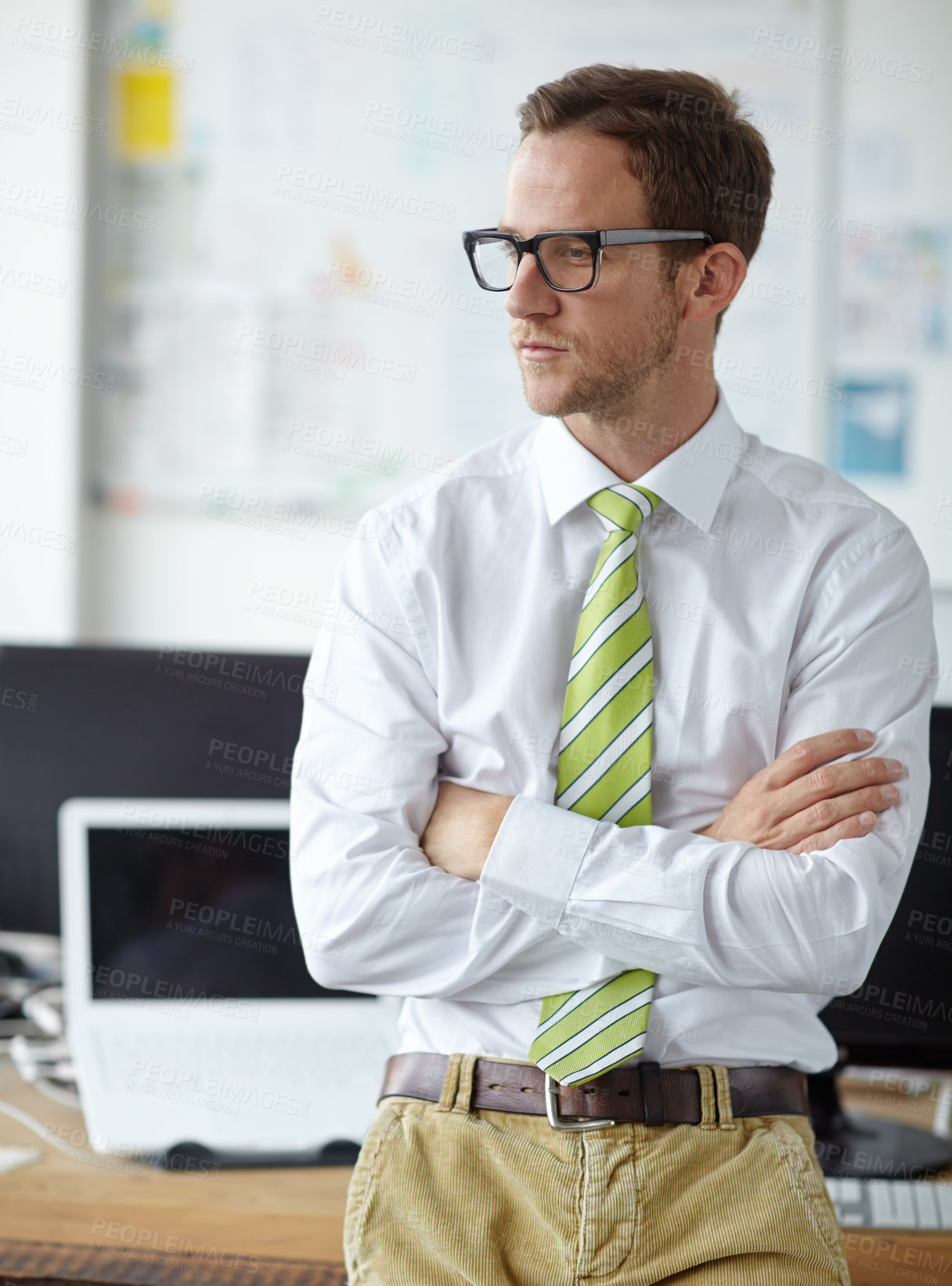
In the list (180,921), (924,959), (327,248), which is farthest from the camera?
(327,248)

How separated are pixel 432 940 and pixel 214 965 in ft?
1.80

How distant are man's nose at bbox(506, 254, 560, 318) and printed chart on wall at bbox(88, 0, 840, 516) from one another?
152cm

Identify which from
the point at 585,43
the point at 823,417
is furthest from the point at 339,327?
the point at 823,417

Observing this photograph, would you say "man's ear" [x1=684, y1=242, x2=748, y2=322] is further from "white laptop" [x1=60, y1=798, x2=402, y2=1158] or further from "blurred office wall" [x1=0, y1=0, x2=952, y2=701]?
"blurred office wall" [x1=0, y1=0, x2=952, y2=701]

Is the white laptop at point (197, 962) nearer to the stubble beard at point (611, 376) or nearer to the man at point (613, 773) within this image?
the man at point (613, 773)

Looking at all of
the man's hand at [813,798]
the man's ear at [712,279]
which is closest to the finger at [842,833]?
the man's hand at [813,798]

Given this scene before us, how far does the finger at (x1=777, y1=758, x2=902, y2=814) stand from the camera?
120 centimetres

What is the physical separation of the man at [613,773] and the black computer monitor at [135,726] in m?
0.36

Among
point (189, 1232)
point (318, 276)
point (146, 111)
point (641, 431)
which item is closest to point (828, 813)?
point (641, 431)

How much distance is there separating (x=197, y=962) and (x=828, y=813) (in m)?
0.90

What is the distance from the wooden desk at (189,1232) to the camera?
1.30 metres

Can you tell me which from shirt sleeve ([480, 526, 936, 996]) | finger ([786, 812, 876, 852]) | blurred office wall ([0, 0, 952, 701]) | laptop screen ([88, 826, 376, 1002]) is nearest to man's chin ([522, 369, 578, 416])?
shirt sleeve ([480, 526, 936, 996])

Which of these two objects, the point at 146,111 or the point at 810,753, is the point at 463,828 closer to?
the point at 810,753

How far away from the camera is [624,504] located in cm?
134
